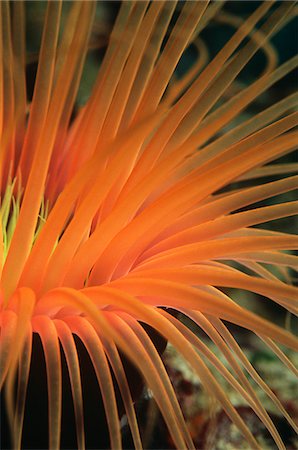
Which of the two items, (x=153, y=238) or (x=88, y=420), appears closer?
(x=88, y=420)

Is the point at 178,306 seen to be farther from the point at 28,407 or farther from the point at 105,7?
the point at 105,7

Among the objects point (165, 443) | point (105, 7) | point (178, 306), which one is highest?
point (105, 7)

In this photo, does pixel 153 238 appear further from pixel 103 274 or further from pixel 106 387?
pixel 106 387

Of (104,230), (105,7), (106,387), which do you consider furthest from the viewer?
(105,7)

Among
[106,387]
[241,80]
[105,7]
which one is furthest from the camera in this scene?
[241,80]

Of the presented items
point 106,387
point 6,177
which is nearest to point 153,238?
point 106,387

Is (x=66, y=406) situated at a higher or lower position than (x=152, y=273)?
lower

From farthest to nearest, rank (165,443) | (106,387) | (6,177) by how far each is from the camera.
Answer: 1. (6,177)
2. (165,443)
3. (106,387)

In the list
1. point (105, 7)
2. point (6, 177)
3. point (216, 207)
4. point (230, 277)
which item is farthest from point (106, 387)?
point (105, 7)

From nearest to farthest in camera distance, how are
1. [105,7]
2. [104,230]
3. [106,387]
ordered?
[106,387] → [104,230] → [105,7]
